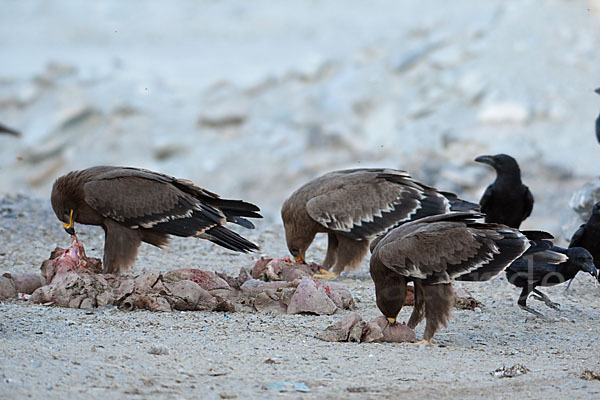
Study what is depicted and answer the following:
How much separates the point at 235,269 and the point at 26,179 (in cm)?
1408

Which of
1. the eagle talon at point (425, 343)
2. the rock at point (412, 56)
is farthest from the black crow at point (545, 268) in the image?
the rock at point (412, 56)

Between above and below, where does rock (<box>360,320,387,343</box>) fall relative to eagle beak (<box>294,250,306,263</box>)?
above

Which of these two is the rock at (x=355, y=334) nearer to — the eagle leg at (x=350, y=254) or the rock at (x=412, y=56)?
the eagle leg at (x=350, y=254)

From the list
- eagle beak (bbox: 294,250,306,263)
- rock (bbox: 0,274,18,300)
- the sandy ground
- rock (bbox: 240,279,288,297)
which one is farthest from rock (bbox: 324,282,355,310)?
rock (bbox: 0,274,18,300)

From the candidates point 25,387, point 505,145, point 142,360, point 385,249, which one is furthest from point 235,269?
point 505,145

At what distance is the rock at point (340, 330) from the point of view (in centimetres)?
646

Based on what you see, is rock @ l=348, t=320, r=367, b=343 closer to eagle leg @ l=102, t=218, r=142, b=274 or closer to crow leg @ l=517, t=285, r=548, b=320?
crow leg @ l=517, t=285, r=548, b=320

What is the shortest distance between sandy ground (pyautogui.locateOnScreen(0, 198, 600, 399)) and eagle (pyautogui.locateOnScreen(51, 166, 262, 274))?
1.24 metres

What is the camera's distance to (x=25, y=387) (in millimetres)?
4730

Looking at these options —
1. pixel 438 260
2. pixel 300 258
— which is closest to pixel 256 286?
pixel 300 258

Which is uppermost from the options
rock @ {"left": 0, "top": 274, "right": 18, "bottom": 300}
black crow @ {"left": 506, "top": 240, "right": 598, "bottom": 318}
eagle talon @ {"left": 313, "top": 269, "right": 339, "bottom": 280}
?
black crow @ {"left": 506, "top": 240, "right": 598, "bottom": 318}

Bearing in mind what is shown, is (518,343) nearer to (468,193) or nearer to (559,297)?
(559,297)

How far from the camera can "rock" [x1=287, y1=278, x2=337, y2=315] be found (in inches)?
288

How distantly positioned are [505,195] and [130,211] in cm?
409
